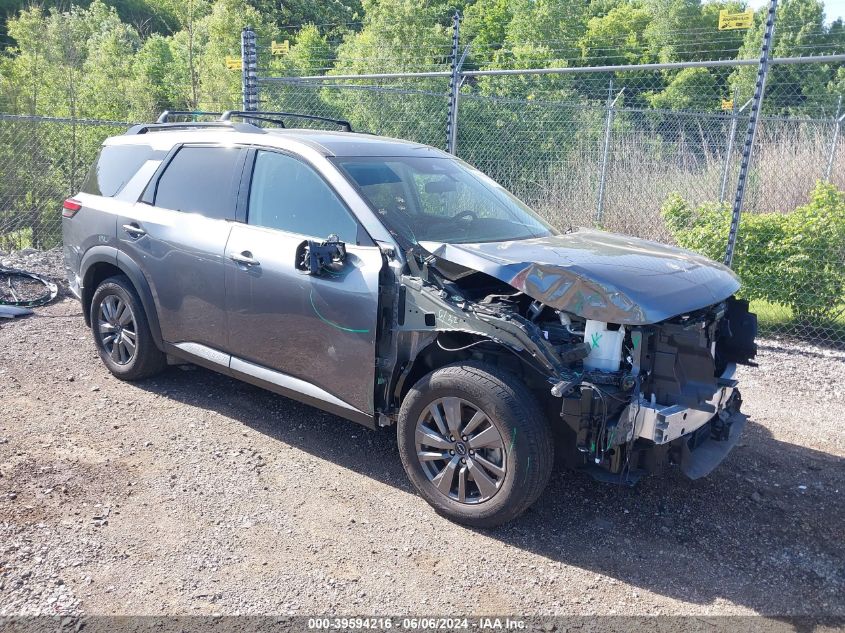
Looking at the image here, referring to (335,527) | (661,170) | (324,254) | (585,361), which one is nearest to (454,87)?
(324,254)

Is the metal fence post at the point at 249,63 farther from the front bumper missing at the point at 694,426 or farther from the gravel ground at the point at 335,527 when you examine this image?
the front bumper missing at the point at 694,426

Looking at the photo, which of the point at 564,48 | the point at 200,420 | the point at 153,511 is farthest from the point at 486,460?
the point at 564,48

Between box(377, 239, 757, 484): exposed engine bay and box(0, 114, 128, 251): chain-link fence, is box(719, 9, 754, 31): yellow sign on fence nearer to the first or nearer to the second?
box(377, 239, 757, 484): exposed engine bay

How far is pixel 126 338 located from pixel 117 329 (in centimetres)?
13

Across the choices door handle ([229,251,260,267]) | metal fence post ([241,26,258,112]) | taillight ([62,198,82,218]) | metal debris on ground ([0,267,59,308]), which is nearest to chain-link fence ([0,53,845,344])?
metal fence post ([241,26,258,112])

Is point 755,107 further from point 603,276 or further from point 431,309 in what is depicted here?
point 431,309

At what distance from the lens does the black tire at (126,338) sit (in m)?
5.21

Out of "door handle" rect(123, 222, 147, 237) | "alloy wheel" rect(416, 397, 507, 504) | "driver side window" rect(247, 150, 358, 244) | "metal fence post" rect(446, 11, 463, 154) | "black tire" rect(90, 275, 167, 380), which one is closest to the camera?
"alloy wheel" rect(416, 397, 507, 504)

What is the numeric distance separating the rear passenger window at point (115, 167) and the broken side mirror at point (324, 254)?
2087 mm

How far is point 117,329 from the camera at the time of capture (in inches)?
214

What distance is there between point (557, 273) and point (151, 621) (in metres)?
2.36

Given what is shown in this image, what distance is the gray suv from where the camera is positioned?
3467 millimetres

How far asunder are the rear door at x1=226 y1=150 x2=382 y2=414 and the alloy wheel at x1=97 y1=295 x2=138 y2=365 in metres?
1.18

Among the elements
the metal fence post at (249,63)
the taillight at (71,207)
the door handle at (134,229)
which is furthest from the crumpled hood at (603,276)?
the metal fence post at (249,63)
